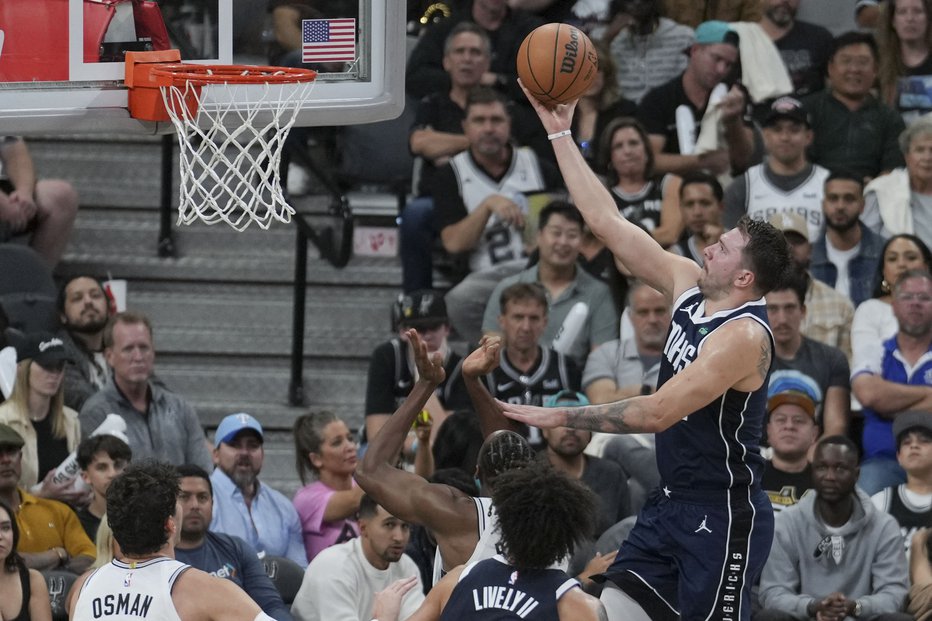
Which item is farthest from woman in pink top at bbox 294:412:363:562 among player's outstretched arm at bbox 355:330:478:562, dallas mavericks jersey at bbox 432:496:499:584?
dallas mavericks jersey at bbox 432:496:499:584

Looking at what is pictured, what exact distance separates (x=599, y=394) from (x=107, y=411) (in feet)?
8.95

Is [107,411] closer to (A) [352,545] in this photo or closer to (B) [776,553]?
(A) [352,545]

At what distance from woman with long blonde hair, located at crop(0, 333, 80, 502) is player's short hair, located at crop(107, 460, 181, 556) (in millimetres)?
2786

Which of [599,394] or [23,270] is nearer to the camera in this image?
[599,394]

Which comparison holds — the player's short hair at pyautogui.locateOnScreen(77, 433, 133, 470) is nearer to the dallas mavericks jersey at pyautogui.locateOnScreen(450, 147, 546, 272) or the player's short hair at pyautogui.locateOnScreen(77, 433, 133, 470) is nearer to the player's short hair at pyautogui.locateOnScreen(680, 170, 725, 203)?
the dallas mavericks jersey at pyautogui.locateOnScreen(450, 147, 546, 272)

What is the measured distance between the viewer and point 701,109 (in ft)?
35.9

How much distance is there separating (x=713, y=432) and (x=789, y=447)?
2.91 metres

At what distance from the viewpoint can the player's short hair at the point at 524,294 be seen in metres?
8.86

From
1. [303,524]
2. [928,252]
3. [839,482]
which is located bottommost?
[303,524]

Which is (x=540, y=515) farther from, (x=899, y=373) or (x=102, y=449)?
(x=899, y=373)

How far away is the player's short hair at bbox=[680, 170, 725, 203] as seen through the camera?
9883 mm

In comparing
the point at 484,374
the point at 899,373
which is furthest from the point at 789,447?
the point at 484,374

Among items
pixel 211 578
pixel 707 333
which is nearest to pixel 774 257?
pixel 707 333

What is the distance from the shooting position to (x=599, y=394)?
8961 mm
